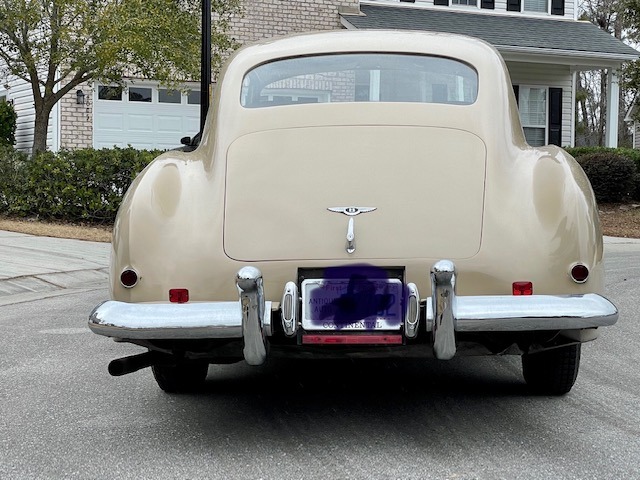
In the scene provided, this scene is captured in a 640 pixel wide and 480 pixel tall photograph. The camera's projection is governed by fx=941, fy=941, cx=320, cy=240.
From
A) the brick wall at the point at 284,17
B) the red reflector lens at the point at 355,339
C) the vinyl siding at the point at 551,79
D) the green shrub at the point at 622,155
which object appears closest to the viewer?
the red reflector lens at the point at 355,339

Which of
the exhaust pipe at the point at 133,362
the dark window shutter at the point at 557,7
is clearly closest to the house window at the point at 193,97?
the dark window shutter at the point at 557,7

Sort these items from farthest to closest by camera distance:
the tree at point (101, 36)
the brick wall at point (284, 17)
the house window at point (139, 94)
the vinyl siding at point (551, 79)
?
1. the vinyl siding at point (551, 79)
2. the brick wall at point (284, 17)
3. the house window at point (139, 94)
4. the tree at point (101, 36)

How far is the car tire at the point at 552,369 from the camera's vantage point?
468 cm

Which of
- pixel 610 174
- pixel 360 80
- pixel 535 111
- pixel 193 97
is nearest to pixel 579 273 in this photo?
pixel 360 80

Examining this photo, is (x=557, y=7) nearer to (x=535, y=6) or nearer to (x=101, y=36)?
(x=535, y=6)

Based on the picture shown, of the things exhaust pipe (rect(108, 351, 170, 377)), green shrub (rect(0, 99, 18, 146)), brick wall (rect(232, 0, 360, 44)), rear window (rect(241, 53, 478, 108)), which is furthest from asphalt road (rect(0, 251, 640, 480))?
brick wall (rect(232, 0, 360, 44))

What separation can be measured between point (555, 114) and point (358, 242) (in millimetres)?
22071

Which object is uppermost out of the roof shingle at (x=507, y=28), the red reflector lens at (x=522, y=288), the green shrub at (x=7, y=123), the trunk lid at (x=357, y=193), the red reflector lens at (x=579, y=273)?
the roof shingle at (x=507, y=28)

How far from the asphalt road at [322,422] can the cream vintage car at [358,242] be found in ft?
1.18

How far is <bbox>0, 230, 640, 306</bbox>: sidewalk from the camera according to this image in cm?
977

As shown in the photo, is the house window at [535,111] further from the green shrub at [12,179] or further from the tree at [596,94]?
the tree at [596,94]

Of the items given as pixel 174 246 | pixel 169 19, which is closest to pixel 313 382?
pixel 174 246

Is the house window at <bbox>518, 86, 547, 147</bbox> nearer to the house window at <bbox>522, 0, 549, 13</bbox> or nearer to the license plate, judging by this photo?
the house window at <bbox>522, 0, 549, 13</bbox>

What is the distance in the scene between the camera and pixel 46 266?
11039 mm
